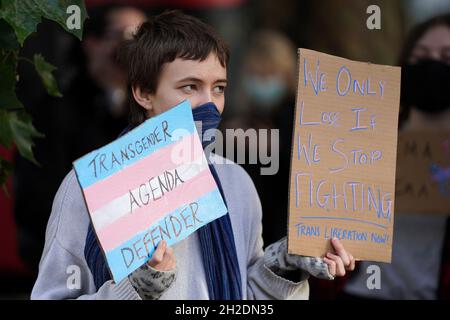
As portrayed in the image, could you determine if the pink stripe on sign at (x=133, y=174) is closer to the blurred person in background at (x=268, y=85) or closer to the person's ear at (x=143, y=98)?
the person's ear at (x=143, y=98)

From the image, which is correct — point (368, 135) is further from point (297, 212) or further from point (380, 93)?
point (297, 212)

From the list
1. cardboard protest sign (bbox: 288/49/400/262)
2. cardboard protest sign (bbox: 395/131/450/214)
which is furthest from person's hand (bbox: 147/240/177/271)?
cardboard protest sign (bbox: 395/131/450/214)

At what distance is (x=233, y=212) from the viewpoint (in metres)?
3.29

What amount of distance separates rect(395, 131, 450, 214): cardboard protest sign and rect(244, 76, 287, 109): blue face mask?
80.4 inches

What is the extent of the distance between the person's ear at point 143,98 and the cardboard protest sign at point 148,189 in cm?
25

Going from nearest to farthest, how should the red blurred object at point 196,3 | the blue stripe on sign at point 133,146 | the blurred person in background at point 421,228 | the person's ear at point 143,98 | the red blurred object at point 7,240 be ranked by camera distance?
the blue stripe on sign at point 133,146 < the person's ear at point 143,98 < the blurred person in background at point 421,228 < the red blurred object at point 7,240 < the red blurred object at point 196,3

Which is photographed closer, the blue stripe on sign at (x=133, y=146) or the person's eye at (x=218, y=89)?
the blue stripe on sign at (x=133, y=146)

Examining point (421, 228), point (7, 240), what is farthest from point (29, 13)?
point (7, 240)

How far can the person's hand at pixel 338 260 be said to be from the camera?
3.08m

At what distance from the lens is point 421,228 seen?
4.48m

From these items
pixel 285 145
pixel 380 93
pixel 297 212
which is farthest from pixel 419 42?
pixel 297 212

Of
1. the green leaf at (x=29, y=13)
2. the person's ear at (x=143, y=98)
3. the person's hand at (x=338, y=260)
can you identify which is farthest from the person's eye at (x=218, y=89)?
the person's hand at (x=338, y=260)

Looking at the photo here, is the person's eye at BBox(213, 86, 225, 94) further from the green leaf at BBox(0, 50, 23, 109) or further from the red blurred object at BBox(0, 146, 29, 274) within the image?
the red blurred object at BBox(0, 146, 29, 274)

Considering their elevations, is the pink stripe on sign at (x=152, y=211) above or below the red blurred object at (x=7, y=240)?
above
